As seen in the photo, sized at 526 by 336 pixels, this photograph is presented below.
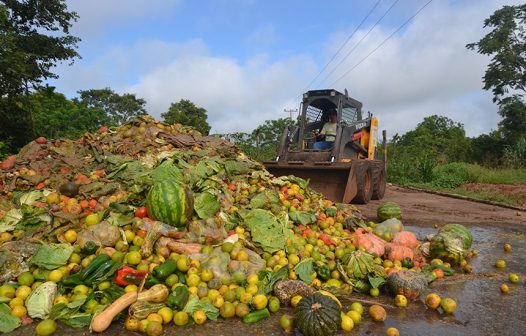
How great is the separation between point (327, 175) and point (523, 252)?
500cm

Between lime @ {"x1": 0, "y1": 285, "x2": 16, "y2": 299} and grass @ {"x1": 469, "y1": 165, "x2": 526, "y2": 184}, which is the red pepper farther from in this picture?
grass @ {"x1": 469, "y1": 165, "x2": 526, "y2": 184}

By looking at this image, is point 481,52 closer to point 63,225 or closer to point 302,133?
point 302,133

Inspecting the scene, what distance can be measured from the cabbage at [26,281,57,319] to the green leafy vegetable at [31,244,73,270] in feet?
1.13

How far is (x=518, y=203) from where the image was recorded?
14070 mm

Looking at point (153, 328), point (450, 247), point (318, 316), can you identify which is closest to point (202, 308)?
point (153, 328)

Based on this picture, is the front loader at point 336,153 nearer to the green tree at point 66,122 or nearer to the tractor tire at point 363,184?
the tractor tire at point 363,184

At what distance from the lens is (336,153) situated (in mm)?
11070

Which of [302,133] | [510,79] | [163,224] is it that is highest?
[510,79]

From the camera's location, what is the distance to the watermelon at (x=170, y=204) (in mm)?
4848

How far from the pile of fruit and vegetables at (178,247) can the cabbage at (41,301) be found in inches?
0.4

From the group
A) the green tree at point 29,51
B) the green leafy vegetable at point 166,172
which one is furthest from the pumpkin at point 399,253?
the green tree at point 29,51

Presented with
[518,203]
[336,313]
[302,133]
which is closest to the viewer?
[336,313]

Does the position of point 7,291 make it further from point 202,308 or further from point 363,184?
point 363,184

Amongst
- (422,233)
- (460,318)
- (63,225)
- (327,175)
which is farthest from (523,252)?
(63,225)
